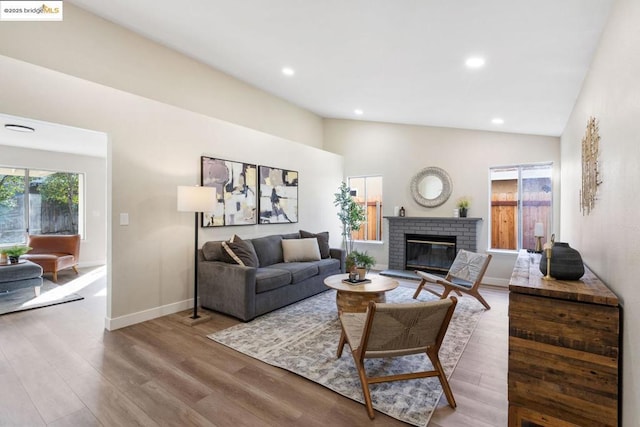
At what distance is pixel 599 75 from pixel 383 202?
4.51 meters

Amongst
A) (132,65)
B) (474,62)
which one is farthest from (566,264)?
(132,65)

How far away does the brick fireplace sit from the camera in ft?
18.1

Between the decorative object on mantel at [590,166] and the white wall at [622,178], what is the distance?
0.35 feet

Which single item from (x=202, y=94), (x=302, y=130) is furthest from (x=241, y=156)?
(x=302, y=130)

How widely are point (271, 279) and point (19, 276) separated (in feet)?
12.1

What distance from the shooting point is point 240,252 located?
387 cm

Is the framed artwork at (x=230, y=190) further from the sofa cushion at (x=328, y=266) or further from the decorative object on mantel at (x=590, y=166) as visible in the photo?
the decorative object on mantel at (x=590, y=166)

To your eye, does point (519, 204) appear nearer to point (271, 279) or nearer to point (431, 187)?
point (431, 187)

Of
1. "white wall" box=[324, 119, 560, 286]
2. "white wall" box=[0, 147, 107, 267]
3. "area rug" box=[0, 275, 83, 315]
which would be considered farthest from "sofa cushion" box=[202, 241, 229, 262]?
"white wall" box=[0, 147, 107, 267]

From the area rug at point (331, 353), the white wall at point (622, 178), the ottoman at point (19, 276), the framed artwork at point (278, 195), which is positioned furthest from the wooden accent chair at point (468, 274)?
the ottoman at point (19, 276)

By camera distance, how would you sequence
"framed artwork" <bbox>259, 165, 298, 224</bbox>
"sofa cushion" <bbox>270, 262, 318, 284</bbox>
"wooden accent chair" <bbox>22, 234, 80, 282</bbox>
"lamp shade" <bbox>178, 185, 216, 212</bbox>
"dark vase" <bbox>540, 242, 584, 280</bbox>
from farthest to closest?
"wooden accent chair" <bbox>22, 234, 80, 282</bbox> → "framed artwork" <bbox>259, 165, 298, 224</bbox> → "sofa cushion" <bbox>270, 262, 318, 284</bbox> → "lamp shade" <bbox>178, 185, 216, 212</bbox> → "dark vase" <bbox>540, 242, 584, 280</bbox>

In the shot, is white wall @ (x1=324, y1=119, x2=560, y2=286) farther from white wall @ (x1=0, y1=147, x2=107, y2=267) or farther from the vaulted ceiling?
white wall @ (x1=0, y1=147, x2=107, y2=267)

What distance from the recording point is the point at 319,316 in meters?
3.68

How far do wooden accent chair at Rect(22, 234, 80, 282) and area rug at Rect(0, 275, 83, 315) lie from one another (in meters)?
0.52
